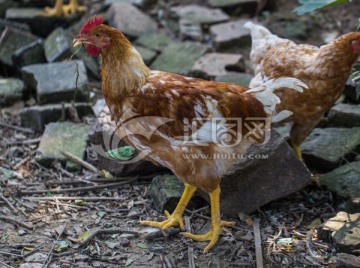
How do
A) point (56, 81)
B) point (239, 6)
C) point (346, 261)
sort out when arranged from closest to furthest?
point (346, 261)
point (56, 81)
point (239, 6)

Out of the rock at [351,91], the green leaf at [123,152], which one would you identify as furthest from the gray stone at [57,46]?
the rock at [351,91]

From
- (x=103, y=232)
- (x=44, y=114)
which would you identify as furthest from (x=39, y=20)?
(x=103, y=232)

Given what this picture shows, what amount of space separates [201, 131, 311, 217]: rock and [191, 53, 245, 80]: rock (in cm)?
186

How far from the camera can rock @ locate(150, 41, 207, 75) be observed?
6.50 meters

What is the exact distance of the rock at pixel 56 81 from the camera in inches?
235

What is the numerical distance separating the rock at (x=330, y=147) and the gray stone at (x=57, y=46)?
3.21m

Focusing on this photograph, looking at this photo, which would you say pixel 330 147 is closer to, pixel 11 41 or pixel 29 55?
pixel 29 55

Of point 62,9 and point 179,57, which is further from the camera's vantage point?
point 62,9

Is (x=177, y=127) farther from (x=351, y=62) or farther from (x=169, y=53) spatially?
(x=169, y=53)

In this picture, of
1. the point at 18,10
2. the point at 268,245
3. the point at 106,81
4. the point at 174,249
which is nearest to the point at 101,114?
the point at 106,81

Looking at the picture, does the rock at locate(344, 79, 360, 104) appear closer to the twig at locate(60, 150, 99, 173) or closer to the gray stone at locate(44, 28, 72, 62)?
the twig at locate(60, 150, 99, 173)

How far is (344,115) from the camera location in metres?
5.34

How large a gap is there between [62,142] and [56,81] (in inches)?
41.3

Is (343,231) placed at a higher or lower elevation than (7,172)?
higher
